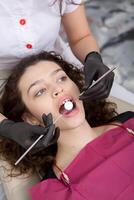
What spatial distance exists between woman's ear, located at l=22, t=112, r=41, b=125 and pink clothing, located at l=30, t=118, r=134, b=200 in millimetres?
195

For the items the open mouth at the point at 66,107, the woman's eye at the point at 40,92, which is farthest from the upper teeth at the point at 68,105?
the woman's eye at the point at 40,92

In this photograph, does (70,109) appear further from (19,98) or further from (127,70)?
(127,70)

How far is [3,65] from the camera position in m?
1.51

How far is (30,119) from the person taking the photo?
1.43 metres

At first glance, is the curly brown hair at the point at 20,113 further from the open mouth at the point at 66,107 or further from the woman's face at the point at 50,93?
the open mouth at the point at 66,107

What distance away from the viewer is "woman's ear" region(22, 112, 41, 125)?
1.41 m

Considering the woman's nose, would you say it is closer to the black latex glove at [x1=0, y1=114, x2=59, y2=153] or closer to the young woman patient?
the young woman patient

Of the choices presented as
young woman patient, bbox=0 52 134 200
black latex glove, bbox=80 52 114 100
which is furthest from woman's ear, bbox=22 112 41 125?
black latex glove, bbox=80 52 114 100

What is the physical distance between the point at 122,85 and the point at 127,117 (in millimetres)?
404

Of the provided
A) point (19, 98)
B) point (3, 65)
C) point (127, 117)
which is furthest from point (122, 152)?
point (3, 65)

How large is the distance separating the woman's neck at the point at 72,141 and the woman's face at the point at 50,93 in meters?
0.05

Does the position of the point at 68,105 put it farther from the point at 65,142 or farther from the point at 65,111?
the point at 65,142

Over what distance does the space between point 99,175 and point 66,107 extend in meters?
0.24

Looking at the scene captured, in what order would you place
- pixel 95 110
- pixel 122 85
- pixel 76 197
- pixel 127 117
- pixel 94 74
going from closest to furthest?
pixel 76 197 < pixel 94 74 < pixel 127 117 < pixel 95 110 < pixel 122 85
